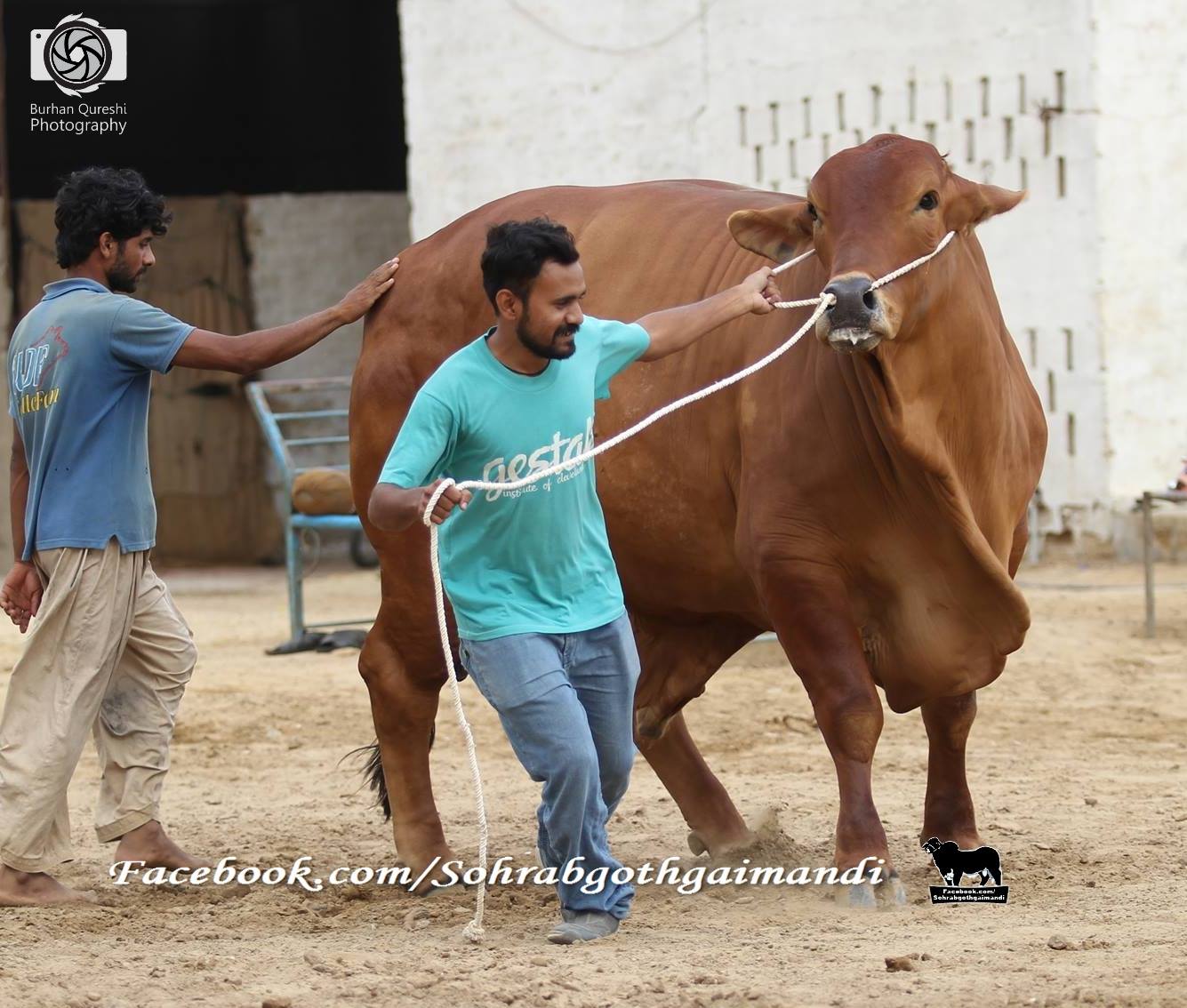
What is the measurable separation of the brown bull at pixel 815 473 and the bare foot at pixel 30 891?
975 millimetres

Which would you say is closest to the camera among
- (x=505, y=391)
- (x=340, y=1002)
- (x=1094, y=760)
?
(x=340, y=1002)

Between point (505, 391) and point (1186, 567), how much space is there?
317 inches

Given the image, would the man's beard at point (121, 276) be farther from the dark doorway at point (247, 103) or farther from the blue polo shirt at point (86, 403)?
the dark doorway at point (247, 103)

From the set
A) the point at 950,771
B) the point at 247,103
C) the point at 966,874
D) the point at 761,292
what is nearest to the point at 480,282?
the point at 761,292

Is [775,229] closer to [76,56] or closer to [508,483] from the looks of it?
[508,483]

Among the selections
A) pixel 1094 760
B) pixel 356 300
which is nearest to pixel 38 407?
pixel 356 300

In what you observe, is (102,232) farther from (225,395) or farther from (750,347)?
(225,395)

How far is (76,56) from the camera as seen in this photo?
1309cm

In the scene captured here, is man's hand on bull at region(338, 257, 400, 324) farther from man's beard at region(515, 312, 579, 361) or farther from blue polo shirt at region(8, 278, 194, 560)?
man's beard at region(515, 312, 579, 361)

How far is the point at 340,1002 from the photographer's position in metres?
4.09

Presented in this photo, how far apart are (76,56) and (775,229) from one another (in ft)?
30.0

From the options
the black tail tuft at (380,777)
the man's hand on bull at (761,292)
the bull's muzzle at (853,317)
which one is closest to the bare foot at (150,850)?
the black tail tuft at (380,777)

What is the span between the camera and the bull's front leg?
496 centimetres

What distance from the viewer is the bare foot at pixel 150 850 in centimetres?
561
